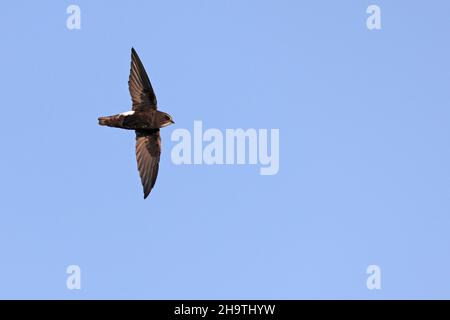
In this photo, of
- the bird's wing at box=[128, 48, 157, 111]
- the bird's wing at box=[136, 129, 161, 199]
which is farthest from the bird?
the bird's wing at box=[136, 129, 161, 199]

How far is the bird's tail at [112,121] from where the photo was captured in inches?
703

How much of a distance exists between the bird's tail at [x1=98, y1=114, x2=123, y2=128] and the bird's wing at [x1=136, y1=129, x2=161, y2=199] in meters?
0.69

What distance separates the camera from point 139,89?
1817cm

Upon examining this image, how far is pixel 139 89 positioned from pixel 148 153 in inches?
49.1

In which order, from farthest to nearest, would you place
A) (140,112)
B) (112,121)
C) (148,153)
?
(148,153) → (140,112) → (112,121)

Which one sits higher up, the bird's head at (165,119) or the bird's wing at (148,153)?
the bird's head at (165,119)

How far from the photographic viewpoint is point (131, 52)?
18156mm

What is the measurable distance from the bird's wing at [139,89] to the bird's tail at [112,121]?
33cm

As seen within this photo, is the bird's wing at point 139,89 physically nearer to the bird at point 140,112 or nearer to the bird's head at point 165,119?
the bird at point 140,112

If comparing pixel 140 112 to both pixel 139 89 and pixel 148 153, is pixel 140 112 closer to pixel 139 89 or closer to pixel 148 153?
pixel 139 89

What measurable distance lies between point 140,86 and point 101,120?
0.90 meters

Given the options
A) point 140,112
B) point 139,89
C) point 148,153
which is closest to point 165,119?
point 140,112

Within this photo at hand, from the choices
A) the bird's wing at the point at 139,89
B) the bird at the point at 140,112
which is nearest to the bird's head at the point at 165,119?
the bird at the point at 140,112
